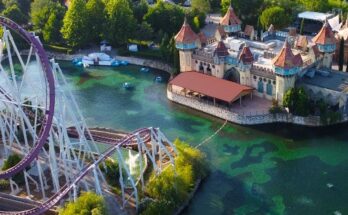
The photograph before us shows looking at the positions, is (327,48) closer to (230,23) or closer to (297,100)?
(297,100)

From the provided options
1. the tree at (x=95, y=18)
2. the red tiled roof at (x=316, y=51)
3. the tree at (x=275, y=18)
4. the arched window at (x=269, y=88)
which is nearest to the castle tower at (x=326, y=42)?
the red tiled roof at (x=316, y=51)

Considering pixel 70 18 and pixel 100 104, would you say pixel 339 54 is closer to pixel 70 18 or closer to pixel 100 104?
pixel 100 104

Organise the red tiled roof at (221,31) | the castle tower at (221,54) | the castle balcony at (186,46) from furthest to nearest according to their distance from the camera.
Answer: the red tiled roof at (221,31) < the castle balcony at (186,46) < the castle tower at (221,54)

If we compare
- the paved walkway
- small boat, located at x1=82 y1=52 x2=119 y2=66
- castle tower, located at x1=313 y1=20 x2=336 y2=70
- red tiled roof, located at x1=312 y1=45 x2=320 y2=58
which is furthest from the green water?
castle tower, located at x1=313 y1=20 x2=336 y2=70

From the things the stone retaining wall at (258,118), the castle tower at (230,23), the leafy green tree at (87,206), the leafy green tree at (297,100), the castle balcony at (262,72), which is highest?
the castle tower at (230,23)

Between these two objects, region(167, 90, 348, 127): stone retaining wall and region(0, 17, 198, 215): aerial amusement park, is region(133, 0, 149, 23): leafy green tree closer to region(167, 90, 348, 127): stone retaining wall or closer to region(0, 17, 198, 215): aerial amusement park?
region(167, 90, 348, 127): stone retaining wall

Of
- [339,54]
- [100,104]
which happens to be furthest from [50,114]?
[339,54]

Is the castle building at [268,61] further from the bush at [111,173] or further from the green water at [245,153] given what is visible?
the bush at [111,173]
